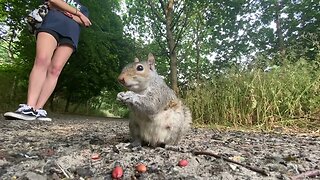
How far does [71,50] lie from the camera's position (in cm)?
367

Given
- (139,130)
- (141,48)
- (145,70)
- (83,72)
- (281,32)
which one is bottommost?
(139,130)

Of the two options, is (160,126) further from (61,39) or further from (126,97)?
(61,39)

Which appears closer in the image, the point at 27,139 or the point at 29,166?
the point at 29,166

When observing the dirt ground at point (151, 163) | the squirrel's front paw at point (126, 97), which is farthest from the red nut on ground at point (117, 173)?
the squirrel's front paw at point (126, 97)

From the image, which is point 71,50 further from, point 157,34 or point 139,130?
point 157,34

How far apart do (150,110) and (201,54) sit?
12559 mm

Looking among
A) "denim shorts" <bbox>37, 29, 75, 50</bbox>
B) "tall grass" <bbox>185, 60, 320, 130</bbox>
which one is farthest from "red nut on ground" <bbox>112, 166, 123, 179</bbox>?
"tall grass" <bbox>185, 60, 320, 130</bbox>

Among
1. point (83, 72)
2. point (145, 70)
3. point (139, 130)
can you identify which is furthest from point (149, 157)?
point (83, 72)

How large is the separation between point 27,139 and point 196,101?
3.67 meters

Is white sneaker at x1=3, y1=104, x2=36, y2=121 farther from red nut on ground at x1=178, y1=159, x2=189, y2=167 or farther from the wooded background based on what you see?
the wooded background

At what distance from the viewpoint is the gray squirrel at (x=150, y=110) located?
2.01 m

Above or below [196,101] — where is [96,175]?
below

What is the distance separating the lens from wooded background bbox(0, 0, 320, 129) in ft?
16.6

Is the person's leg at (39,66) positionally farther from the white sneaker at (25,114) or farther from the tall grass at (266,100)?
the tall grass at (266,100)
